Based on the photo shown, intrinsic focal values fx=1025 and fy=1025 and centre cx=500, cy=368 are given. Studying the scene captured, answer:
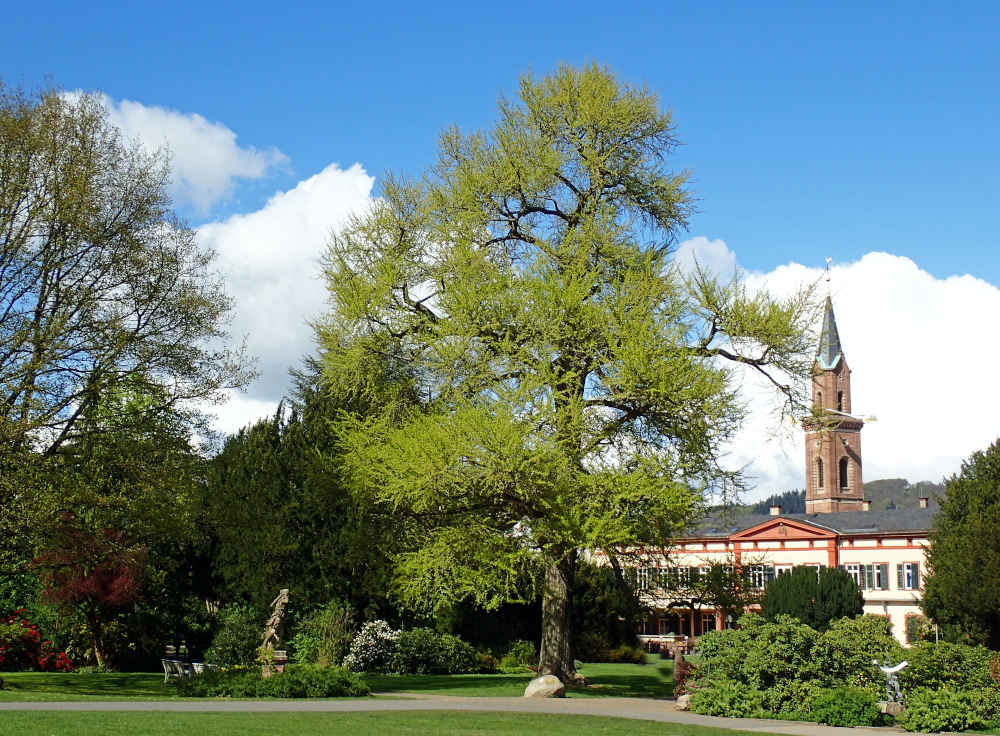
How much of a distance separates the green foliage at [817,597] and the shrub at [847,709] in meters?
26.4

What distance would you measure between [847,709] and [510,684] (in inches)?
383

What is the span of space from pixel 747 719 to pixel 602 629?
67.6ft

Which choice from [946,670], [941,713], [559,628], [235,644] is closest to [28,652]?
[235,644]

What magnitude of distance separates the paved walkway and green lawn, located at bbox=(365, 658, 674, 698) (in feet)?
6.83

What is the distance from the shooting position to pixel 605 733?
14.1 metres

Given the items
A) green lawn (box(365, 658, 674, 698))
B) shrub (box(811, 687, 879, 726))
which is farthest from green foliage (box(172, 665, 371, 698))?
shrub (box(811, 687, 879, 726))

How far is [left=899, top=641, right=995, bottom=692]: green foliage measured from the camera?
56.3 feet

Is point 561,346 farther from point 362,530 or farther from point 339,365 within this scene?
point 362,530

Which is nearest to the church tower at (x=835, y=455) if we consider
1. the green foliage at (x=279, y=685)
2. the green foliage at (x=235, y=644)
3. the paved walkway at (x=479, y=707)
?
the green foliage at (x=235, y=644)

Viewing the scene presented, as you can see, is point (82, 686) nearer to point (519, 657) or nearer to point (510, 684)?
point (510, 684)

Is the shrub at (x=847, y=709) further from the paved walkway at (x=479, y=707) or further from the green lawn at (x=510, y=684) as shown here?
the green lawn at (x=510, y=684)

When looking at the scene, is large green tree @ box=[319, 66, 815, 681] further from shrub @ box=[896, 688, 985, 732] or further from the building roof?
the building roof

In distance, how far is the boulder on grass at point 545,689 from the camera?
2059 cm

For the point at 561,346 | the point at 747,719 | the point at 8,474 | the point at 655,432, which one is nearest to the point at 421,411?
the point at 561,346
